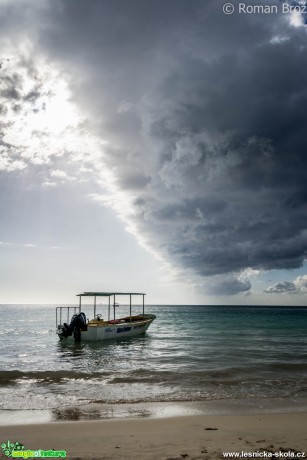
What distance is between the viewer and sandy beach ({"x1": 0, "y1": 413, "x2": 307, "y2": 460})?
6669 mm

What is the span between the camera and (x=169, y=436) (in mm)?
7602

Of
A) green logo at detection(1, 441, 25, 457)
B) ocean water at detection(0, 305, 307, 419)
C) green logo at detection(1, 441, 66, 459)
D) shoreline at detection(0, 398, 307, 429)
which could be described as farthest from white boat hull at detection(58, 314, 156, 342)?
green logo at detection(1, 441, 66, 459)

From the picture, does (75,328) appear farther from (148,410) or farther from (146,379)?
(148,410)

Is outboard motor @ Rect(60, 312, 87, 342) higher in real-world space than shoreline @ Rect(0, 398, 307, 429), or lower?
lower

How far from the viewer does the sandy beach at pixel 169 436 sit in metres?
6.67

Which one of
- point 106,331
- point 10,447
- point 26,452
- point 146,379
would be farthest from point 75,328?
point 26,452

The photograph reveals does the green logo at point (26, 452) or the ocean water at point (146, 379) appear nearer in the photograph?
the green logo at point (26, 452)

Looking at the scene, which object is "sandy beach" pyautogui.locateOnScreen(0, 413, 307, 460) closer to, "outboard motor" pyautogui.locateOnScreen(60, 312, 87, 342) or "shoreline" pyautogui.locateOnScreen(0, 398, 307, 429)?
"shoreline" pyautogui.locateOnScreen(0, 398, 307, 429)

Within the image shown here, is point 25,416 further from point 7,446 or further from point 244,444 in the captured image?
point 244,444

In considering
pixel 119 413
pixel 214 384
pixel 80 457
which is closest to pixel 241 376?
pixel 214 384

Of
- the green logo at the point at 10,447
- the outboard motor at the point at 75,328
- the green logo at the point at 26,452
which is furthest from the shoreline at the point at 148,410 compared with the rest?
the outboard motor at the point at 75,328

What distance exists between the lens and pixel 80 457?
21.3ft

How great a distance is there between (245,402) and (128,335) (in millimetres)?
27307

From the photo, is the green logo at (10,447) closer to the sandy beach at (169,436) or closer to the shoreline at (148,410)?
the sandy beach at (169,436)
